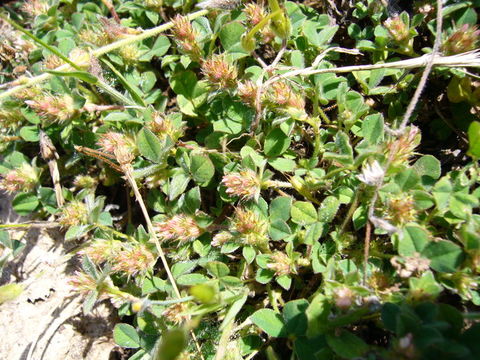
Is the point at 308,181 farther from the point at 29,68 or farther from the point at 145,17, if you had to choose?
the point at 29,68

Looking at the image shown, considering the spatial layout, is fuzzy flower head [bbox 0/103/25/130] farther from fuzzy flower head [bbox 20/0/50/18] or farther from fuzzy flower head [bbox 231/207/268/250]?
fuzzy flower head [bbox 231/207/268/250]

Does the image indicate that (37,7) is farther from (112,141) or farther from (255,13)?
(255,13)

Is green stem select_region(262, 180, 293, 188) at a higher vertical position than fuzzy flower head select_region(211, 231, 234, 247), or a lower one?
higher

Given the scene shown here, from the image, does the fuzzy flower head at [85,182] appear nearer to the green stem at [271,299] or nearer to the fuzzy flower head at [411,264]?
the green stem at [271,299]

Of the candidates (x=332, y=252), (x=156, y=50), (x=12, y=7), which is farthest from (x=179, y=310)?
(x=12, y=7)

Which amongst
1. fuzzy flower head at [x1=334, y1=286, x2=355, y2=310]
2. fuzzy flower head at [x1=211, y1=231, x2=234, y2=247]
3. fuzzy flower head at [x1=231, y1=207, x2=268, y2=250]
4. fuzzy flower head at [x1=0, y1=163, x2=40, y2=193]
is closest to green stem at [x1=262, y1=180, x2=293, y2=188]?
fuzzy flower head at [x1=231, y1=207, x2=268, y2=250]

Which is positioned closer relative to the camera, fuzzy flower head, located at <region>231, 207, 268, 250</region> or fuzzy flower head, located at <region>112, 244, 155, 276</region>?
fuzzy flower head, located at <region>231, 207, 268, 250</region>

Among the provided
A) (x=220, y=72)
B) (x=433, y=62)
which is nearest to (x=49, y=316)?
(x=220, y=72)
